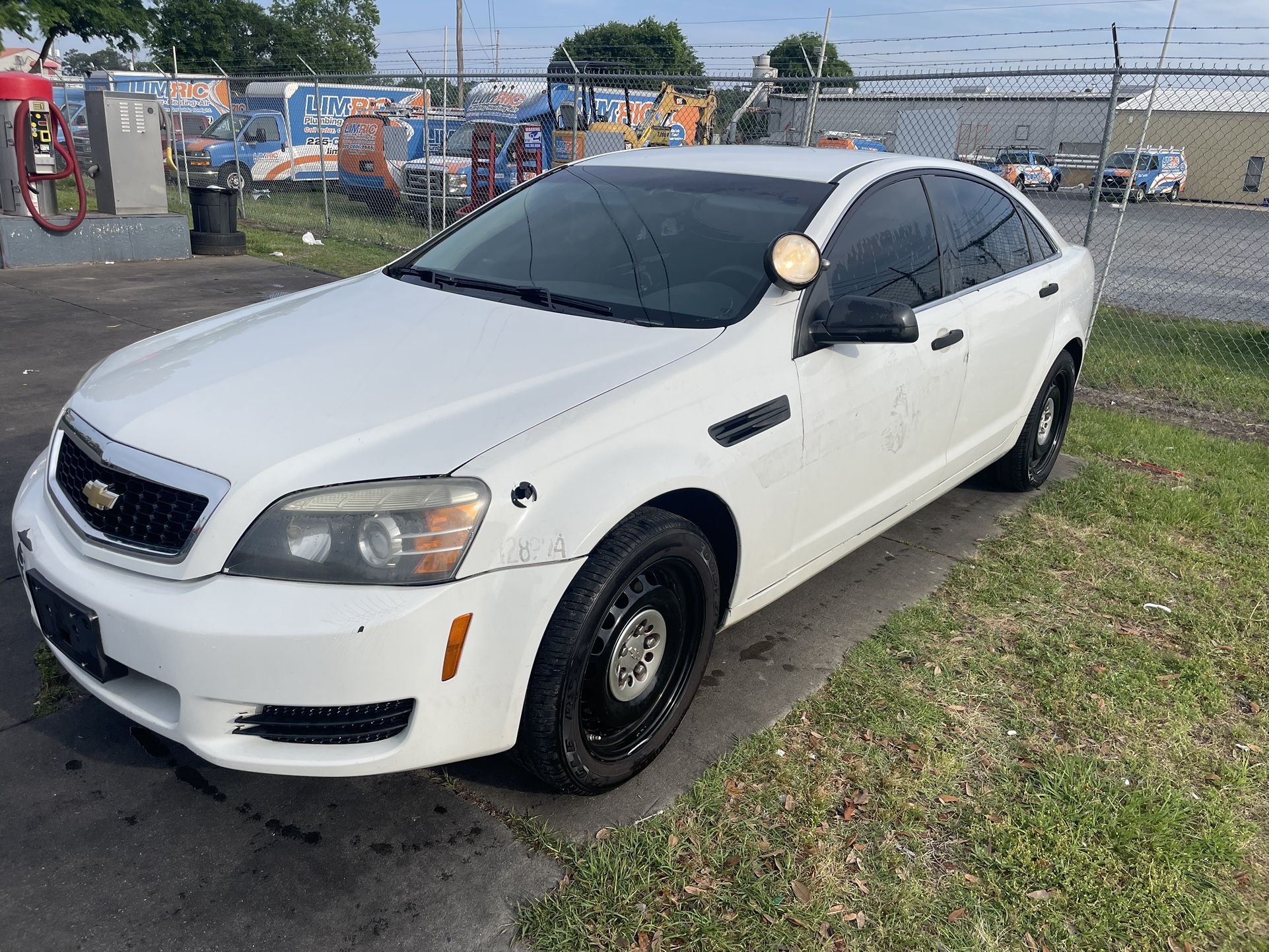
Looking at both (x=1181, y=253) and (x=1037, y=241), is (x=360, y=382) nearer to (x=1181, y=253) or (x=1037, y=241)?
(x=1037, y=241)

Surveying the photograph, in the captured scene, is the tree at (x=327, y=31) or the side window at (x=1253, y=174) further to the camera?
the tree at (x=327, y=31)

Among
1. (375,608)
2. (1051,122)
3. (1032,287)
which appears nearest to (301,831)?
(375,608)

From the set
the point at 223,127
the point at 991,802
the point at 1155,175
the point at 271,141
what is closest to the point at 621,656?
the point at 991,802

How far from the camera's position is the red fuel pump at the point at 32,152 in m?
10.2

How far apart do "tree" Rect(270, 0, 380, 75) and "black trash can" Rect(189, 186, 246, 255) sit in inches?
2230

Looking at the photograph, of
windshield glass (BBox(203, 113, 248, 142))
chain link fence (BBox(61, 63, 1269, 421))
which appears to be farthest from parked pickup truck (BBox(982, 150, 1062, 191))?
windshield glass (BBox(203, 113, 248, 142))

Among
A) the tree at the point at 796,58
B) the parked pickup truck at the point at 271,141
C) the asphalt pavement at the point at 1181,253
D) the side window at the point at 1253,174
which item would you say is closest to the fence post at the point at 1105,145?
the asphalt pavement at the point at 1181,253

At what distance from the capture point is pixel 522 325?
9.91ft

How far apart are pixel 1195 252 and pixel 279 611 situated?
20.0 metres

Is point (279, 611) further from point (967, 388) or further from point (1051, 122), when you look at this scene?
point (1051, 122)

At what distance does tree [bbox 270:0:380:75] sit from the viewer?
2520 inches

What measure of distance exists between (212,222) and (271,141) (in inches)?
388

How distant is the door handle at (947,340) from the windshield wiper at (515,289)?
1332 mm

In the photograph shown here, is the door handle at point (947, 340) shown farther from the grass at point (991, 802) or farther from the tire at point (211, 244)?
the tire at point (211, 244)
